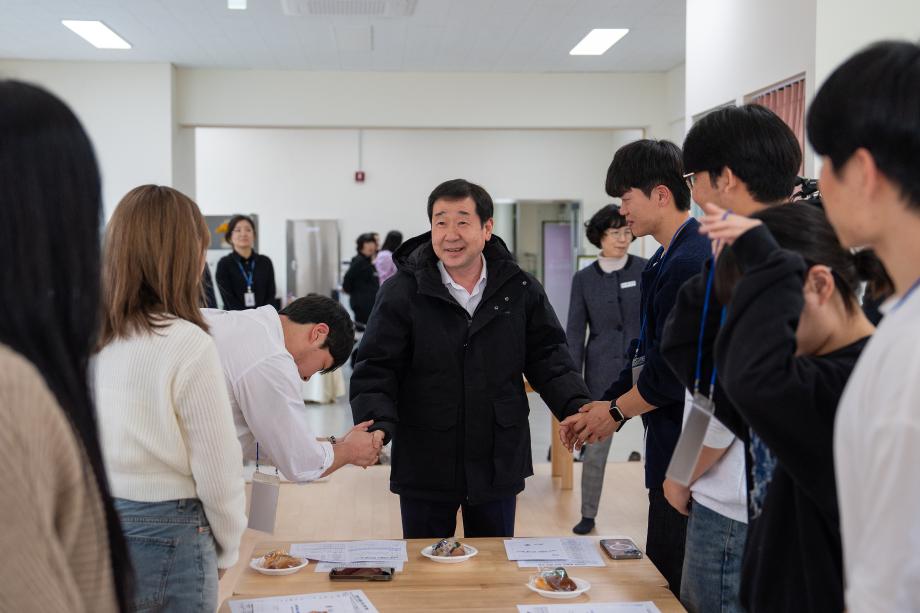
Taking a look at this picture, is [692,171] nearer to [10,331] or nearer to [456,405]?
[456,405]

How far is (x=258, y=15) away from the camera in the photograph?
7.64 meters

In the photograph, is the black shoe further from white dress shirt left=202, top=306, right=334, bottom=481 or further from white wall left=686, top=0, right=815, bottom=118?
white dress shirt left=202, top=306, right=334, bottom=481

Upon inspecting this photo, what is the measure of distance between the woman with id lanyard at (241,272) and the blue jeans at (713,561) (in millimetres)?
6014

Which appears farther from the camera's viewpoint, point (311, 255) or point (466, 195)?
point (311, 255)

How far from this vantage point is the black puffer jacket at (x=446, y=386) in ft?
9.02

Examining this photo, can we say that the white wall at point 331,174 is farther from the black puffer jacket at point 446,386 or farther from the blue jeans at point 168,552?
the blue jeans at point 168,552

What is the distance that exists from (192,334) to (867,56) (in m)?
1.28

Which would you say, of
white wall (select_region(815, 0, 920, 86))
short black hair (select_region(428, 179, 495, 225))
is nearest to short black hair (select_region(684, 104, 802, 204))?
short black hair (select_region(428, 179, 495, 225))

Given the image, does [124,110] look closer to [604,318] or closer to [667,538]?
[604,318]

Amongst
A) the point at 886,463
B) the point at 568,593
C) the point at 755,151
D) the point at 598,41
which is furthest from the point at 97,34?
the point at 886,463

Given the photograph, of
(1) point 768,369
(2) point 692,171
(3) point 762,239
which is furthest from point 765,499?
(2) point 692,171

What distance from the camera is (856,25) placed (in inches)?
159

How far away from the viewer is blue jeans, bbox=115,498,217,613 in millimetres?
1720

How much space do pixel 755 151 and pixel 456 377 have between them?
48.1 inches
